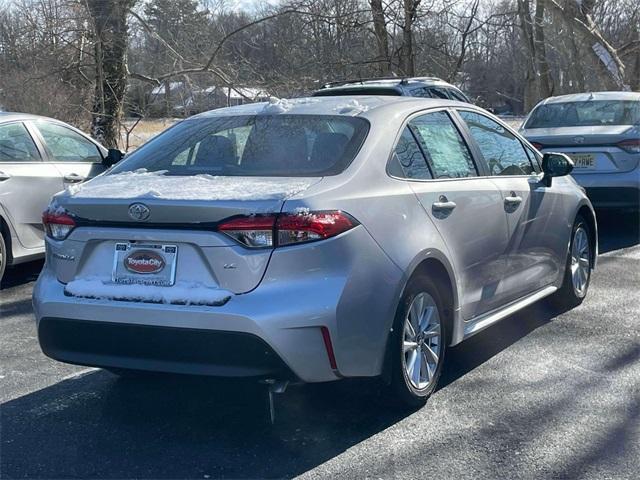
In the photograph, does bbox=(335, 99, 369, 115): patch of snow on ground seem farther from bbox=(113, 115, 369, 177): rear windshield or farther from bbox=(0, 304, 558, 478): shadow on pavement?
bbox=(0, 304, 558, 478): shadow on pavement

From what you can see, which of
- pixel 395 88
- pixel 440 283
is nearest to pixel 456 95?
pixel 395 88

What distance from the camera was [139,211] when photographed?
4.11 m

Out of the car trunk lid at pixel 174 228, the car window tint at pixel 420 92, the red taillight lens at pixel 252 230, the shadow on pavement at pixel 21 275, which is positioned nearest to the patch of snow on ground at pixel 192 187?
the car trunk lid at pixel 174 228

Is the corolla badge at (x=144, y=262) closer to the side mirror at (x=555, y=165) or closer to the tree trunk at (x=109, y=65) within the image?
the side mirror at (x=555, y=165)

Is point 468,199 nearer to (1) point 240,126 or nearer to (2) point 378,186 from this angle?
(2) point 378,186

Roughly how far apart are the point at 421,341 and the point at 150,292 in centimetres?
143

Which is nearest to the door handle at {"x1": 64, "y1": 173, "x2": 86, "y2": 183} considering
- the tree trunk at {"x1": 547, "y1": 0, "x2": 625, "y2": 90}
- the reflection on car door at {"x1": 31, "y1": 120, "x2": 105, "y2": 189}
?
the reflection on car door at {"x1": 31, "y1": 120, "x2": 105, "y2": 189}

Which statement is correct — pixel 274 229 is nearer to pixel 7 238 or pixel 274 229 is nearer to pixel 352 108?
pixel 352 108

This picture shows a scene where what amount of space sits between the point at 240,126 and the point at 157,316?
4.61 feet

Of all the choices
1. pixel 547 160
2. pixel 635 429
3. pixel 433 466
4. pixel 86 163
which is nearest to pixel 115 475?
pixel 433 466

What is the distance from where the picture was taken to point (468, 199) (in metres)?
5.14

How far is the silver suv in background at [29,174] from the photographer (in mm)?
7777

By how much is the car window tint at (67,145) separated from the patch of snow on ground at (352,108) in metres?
4.24

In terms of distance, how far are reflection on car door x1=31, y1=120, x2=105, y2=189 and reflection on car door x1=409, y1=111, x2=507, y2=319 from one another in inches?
166
